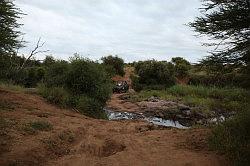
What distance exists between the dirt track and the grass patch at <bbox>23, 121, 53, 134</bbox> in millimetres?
168

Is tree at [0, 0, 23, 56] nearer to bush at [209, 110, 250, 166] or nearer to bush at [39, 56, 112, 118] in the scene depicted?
bush at [39, 56, 112, 118]

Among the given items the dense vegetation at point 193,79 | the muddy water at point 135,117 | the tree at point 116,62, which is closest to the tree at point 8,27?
the dense vegetation at point 193,79

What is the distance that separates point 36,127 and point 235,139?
6.32 m

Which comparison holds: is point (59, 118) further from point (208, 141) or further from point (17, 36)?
point (208, 141)

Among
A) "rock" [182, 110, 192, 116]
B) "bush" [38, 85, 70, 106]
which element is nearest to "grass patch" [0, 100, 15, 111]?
"bush" [38, 85, 70, 106]

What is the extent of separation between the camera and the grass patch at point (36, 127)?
1252 centimetres

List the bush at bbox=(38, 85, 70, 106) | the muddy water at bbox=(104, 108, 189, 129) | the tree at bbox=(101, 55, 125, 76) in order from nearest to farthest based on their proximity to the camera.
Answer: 1. the bush at bbox=(38, 85, 70, 106)
2. the muddy water at bbox=(104, 108, 189, 129)
3. the tree at bbox=(101, 55, 125, 76)

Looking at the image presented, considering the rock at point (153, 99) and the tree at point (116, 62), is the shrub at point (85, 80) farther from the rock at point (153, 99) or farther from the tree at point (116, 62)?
the tree at point (116, 62)

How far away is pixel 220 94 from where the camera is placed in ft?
97.4

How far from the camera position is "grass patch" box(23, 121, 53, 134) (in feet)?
41.1

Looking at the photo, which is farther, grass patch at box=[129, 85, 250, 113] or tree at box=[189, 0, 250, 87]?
grass patch at box=[129, 85, 250, 113]

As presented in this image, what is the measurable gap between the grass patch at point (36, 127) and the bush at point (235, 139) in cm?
532

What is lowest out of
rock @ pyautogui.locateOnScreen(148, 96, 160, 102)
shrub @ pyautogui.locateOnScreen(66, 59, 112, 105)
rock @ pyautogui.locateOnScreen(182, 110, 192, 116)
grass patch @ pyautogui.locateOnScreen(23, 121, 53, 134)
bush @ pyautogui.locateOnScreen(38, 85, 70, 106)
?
rock @ pyautogui.locateOnScreen(182, 110, 192, 116)

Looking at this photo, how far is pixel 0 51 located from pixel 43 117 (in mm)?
4552
